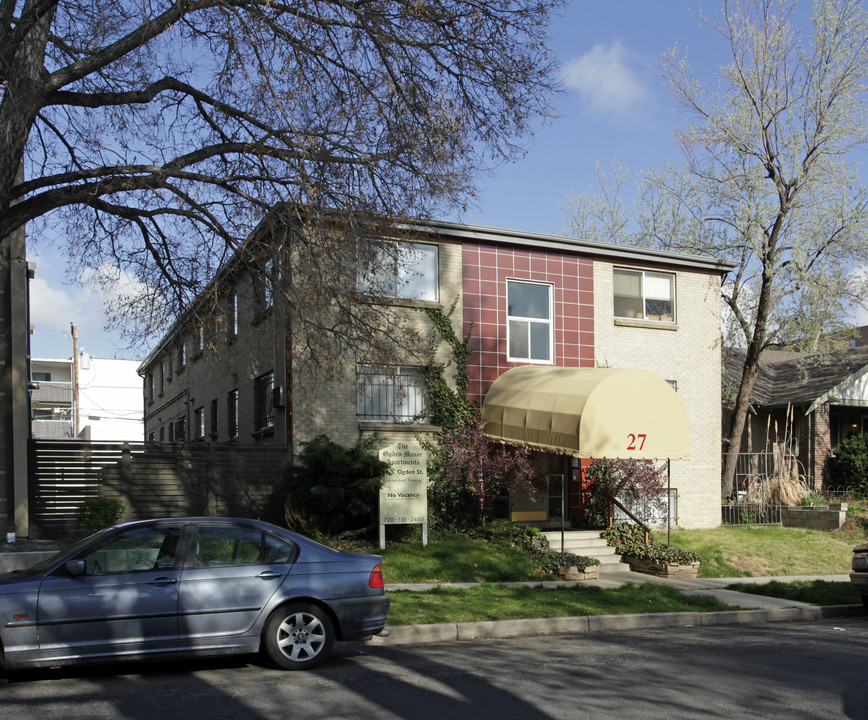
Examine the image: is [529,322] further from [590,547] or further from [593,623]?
[593,623]

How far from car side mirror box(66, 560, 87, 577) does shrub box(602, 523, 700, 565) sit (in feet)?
38.9

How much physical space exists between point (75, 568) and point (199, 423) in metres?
19.2

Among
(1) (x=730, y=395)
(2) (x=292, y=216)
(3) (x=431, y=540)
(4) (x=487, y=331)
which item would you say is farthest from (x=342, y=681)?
(1) (x=730, y=395)

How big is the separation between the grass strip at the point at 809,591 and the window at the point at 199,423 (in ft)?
52.9

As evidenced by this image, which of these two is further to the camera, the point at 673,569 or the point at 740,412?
the point at 740,412

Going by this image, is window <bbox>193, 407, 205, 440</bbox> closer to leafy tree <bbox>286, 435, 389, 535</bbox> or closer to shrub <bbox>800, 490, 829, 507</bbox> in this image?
leafy tree <bbox>286, 435, 389, 535</bbox>

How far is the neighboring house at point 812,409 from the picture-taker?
27.3 meters

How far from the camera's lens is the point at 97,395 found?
195ft

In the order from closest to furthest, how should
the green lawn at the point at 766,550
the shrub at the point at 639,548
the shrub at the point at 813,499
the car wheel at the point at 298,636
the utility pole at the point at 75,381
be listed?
the car wheel at the point at 298,636, the shrub at the point at 639,548, the green lawn at the point at 766,550, the shrub at the point at 813,499, the utility pole at the point at 75,381

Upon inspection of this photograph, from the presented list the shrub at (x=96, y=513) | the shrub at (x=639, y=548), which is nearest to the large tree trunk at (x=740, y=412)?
the shrub at (x=639, y=548)

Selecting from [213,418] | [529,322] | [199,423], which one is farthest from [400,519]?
[199,423]

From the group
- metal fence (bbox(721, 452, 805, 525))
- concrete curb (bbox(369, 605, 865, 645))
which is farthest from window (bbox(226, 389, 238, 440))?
metal fence (bbox(721, 452, 805, 525))

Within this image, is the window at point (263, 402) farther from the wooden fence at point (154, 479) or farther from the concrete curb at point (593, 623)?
the concrete curb at point (593, 623)

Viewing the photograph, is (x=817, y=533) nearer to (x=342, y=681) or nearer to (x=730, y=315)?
(x=730, y=315)
